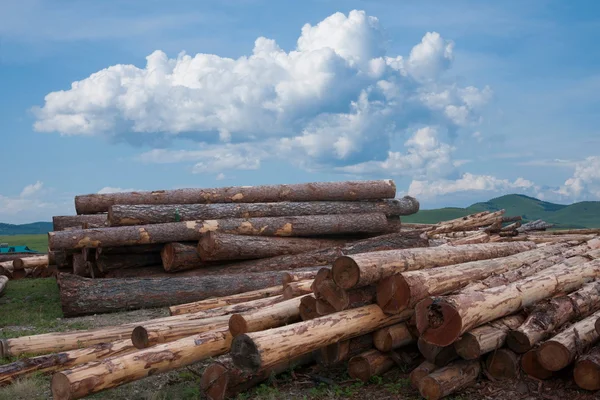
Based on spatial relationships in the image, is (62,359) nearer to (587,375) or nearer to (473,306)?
(473,306)

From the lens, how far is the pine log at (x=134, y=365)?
5.52 meters

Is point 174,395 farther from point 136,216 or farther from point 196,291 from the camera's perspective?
point 136,216

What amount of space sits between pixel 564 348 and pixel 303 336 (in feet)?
9.26

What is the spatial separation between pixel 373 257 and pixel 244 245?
6391 millimetres

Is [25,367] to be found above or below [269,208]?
below

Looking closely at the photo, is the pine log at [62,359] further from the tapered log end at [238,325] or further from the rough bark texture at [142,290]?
the rough bark texture at [142,290]

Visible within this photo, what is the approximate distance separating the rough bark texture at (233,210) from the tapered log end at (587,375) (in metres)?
9.00

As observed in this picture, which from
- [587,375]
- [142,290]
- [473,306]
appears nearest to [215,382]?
[473,306]

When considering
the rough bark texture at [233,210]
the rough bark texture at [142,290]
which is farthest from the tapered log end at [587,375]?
the rough bark texture at [233,210]

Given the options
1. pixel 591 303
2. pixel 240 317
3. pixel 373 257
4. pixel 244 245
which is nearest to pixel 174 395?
pixel 240 317

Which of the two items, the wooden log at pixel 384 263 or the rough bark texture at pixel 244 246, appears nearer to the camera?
the wooden log at pixel 384 263

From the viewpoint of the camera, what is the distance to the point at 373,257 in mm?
6848

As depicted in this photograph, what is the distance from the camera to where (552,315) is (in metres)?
6.87

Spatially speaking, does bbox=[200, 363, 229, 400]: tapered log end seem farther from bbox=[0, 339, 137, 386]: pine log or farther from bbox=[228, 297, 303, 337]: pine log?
bbox=[0, 339, 137, 386]: pine log
